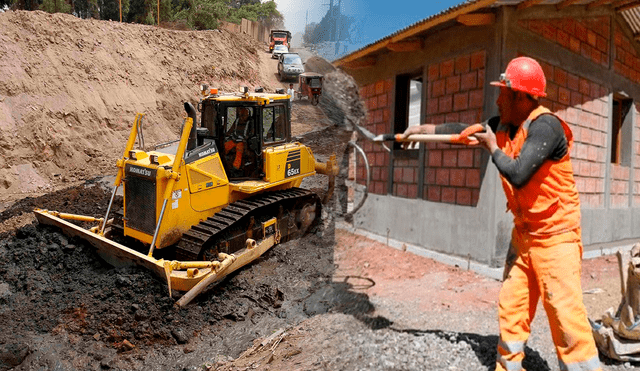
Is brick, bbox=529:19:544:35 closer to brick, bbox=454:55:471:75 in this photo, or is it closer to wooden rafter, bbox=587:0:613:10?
A: brick, bbox=454:55:471:75

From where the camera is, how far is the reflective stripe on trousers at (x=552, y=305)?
2404 mm

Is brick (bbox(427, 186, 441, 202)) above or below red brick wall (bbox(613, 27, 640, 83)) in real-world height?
below

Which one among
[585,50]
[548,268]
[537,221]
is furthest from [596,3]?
[548,268]

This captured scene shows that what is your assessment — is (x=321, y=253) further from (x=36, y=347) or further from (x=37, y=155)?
(x=37, y=155)

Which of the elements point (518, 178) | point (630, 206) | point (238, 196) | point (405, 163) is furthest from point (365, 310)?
point (630, 206)

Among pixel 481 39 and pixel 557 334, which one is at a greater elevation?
pixel 481 39

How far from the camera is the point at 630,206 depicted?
27.8 ft

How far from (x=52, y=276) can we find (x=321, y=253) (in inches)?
130

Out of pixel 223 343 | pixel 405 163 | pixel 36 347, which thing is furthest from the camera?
pixel 405 163

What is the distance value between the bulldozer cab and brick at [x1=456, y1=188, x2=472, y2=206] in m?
2.64

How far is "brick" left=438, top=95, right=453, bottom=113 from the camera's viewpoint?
242 inches

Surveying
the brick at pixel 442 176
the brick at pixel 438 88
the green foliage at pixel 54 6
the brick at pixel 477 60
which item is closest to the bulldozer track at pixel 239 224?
the brick at pixel 442 176

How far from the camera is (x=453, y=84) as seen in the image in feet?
19.9

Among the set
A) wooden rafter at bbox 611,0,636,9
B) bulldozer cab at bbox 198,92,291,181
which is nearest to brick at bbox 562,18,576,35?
wooden rafter at bbox 611,0,636,9
